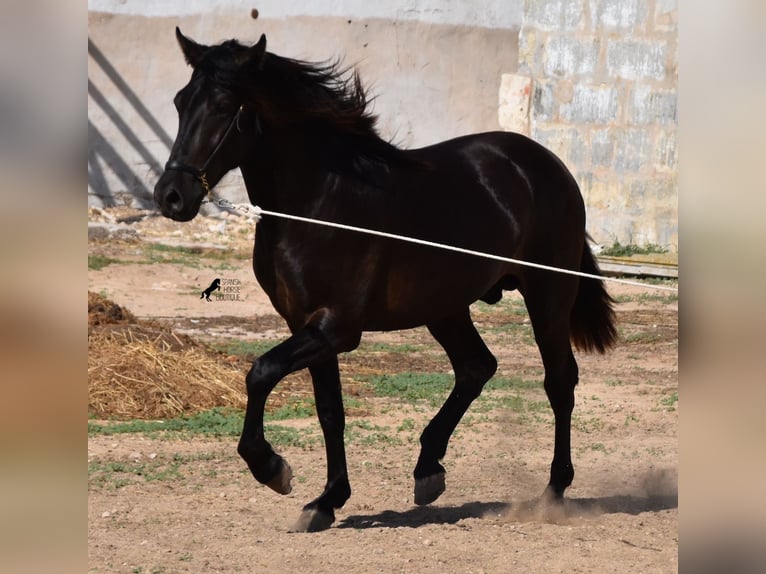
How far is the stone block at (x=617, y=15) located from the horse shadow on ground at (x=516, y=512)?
8.76 m

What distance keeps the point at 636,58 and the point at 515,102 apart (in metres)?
1.51

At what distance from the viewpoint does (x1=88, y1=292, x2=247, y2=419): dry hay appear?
306 inches

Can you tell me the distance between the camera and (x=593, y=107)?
1360 centimetres

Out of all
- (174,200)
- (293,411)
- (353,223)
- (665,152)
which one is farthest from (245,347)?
(665,152)

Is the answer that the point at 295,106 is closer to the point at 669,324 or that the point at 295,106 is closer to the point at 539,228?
the point at 539,228

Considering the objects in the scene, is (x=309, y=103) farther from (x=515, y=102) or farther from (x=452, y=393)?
(x=515, y=102)

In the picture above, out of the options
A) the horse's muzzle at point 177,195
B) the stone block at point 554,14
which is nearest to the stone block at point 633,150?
the stone block at point 554,14

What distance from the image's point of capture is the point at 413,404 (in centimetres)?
818

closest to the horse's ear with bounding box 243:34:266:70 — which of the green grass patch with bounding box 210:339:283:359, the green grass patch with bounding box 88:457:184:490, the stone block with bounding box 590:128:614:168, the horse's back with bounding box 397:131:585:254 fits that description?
the horse's back with bounding box 397:131:585:254

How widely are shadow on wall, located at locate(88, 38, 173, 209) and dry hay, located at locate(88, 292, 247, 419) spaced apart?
6.20 m

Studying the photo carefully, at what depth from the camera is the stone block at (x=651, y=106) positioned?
13.6 m

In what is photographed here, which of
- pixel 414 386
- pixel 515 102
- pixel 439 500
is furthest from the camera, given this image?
pixel 515 102

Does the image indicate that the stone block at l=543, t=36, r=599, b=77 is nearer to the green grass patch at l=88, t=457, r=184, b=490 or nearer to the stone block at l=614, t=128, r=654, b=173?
the stone block at l=614, t=128, r=654, b=173
